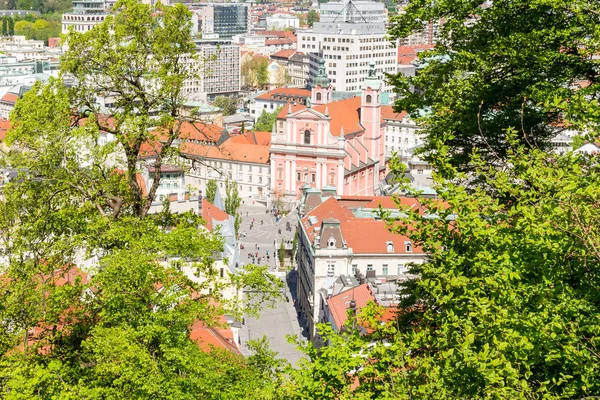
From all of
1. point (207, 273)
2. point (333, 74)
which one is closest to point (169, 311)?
point (207, 273)

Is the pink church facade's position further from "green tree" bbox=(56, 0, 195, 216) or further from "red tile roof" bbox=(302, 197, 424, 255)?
"green tree" bbox=(56, 0, 195, 216)

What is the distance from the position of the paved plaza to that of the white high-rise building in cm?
6603

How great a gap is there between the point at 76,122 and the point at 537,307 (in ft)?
38.9

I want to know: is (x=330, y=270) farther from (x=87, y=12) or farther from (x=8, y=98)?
(x=87, y=12)

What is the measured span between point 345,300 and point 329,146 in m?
47.0

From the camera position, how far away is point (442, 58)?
22797 millimetres

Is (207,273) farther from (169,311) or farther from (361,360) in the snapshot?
(361,360)

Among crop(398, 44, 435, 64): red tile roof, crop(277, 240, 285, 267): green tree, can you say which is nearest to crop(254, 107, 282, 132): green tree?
crop(277, 240, 285, 267): green tree

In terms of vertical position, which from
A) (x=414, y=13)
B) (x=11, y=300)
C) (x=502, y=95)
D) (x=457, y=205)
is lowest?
(x=11, y=300)

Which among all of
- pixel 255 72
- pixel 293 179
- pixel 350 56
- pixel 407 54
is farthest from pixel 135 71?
pixel 407 54

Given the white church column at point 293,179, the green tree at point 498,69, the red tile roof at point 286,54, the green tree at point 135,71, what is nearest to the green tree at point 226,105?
the red tile roof at point 286,54

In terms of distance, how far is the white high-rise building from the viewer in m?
163

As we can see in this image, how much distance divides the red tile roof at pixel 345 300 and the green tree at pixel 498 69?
23510 mm

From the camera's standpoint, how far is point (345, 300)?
156 ft
